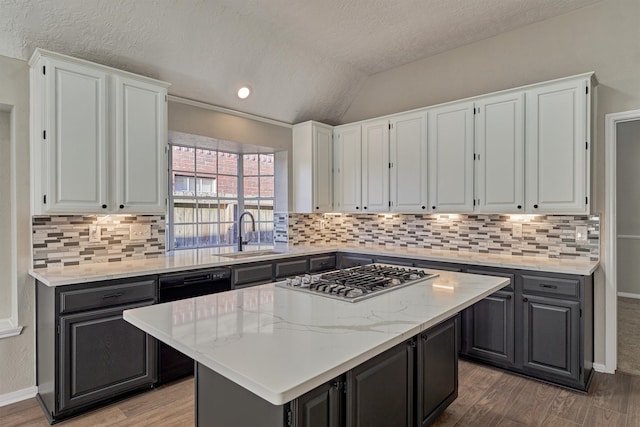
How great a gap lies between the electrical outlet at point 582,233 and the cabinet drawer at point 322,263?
2.36 m

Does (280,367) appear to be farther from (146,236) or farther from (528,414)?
(146,236)

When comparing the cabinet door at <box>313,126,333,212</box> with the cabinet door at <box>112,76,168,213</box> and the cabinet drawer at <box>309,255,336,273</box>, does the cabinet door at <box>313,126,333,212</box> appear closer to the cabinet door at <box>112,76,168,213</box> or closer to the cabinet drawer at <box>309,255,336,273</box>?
the cabinet drawer at <box>309,255,336,273</box>

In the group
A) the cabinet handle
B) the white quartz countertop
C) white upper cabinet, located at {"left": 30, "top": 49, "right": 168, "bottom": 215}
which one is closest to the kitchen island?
the white quartz countertop

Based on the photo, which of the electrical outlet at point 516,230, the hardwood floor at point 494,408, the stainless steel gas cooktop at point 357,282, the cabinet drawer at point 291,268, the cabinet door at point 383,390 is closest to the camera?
the cabinet door at point 383,390

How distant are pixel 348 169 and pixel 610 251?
2.66 meters

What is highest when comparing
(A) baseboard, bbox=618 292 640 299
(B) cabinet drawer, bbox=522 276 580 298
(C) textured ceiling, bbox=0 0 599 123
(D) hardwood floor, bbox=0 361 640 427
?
(C) textured ceiling, bbox=0 0 599 123

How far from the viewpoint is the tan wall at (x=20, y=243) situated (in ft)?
8.57

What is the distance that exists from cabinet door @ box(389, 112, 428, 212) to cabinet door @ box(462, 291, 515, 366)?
3.76 ft

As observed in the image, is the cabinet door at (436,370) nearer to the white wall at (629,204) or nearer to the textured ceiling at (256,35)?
the textured ceiling at (256,35)

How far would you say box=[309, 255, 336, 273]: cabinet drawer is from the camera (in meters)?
4.00

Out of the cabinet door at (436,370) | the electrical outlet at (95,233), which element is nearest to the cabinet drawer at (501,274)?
the cabinet door at (436,370)

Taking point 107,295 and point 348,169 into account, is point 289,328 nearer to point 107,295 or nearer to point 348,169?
point 107,295

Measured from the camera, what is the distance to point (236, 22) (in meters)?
3.12

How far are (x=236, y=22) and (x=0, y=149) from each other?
6.75ft
